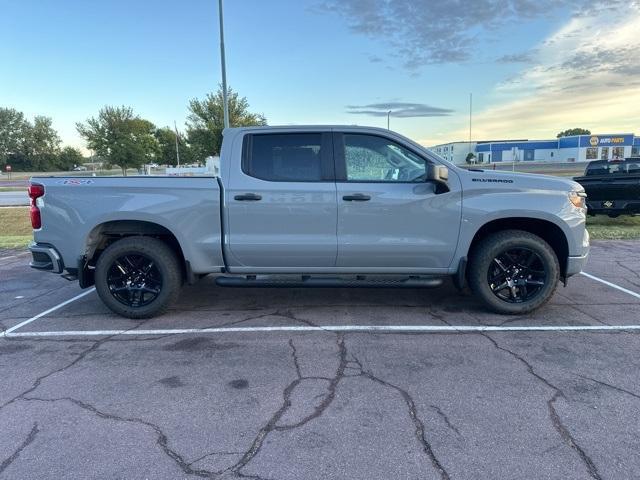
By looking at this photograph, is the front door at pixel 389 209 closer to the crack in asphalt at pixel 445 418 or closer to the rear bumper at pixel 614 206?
the crack in asphalt at pixel 445 418

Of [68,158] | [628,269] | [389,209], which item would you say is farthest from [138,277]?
[68,158]

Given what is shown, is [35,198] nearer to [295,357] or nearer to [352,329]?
[295,357]

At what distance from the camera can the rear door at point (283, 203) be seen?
183 inches

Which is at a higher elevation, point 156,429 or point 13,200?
point 13,200

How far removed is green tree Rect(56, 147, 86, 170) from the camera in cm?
9238

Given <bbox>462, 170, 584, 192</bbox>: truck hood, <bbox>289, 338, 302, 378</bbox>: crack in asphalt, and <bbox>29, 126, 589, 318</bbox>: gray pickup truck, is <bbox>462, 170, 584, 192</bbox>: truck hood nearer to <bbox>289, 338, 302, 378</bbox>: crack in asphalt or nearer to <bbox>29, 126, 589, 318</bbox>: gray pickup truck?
<bbox>29, 126, 589, 318</bbox>: gray pickup truck

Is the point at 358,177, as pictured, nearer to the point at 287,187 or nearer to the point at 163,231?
the point at 287,187

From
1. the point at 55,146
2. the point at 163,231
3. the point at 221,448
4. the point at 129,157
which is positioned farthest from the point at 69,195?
the point at 55,146

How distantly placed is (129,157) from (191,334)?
44.1 metres

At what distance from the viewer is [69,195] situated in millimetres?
4719

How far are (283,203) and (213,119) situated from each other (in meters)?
26.7

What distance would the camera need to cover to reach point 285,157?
4809 millimetres

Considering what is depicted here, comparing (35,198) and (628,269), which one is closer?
(35,198)

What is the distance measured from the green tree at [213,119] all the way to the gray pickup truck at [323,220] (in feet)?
79.3
